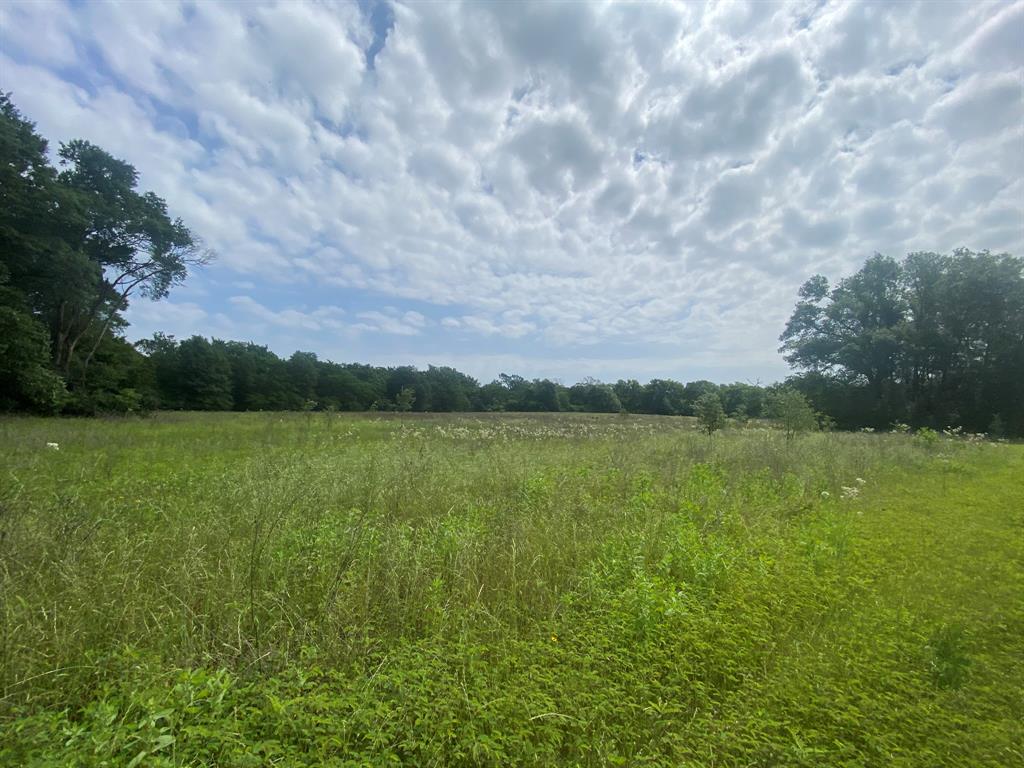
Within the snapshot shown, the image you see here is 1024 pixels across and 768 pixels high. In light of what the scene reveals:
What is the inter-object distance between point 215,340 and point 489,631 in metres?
75.3

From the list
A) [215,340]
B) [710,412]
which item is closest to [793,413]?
[710,412]

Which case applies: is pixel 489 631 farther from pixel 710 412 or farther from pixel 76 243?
pixel 76 243

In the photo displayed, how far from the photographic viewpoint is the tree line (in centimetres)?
2064

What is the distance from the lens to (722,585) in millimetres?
4066

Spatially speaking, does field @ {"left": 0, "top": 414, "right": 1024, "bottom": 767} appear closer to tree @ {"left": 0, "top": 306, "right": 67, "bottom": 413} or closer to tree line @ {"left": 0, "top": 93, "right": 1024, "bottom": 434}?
tree line @ {"left": 0, "top": 93, "right": 1024, "bottom": 434}

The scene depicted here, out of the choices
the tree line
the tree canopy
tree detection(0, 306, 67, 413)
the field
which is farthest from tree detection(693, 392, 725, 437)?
tree detection(0, 306, 67, 413)

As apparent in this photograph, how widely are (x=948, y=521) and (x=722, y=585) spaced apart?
216 inches

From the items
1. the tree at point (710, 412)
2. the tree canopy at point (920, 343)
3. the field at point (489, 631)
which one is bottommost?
the field at point (489, 631)

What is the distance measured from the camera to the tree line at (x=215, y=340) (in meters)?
20.6

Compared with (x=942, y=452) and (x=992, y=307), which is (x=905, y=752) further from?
(x=992, y=307)

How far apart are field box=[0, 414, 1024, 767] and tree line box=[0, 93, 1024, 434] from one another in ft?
50.4

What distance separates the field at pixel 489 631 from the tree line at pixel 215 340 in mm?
15352

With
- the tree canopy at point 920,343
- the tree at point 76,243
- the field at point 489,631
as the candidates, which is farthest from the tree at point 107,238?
the tree canopy at point 920,343

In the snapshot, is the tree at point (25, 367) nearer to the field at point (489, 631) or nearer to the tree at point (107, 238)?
the tree at point (107, 238)
